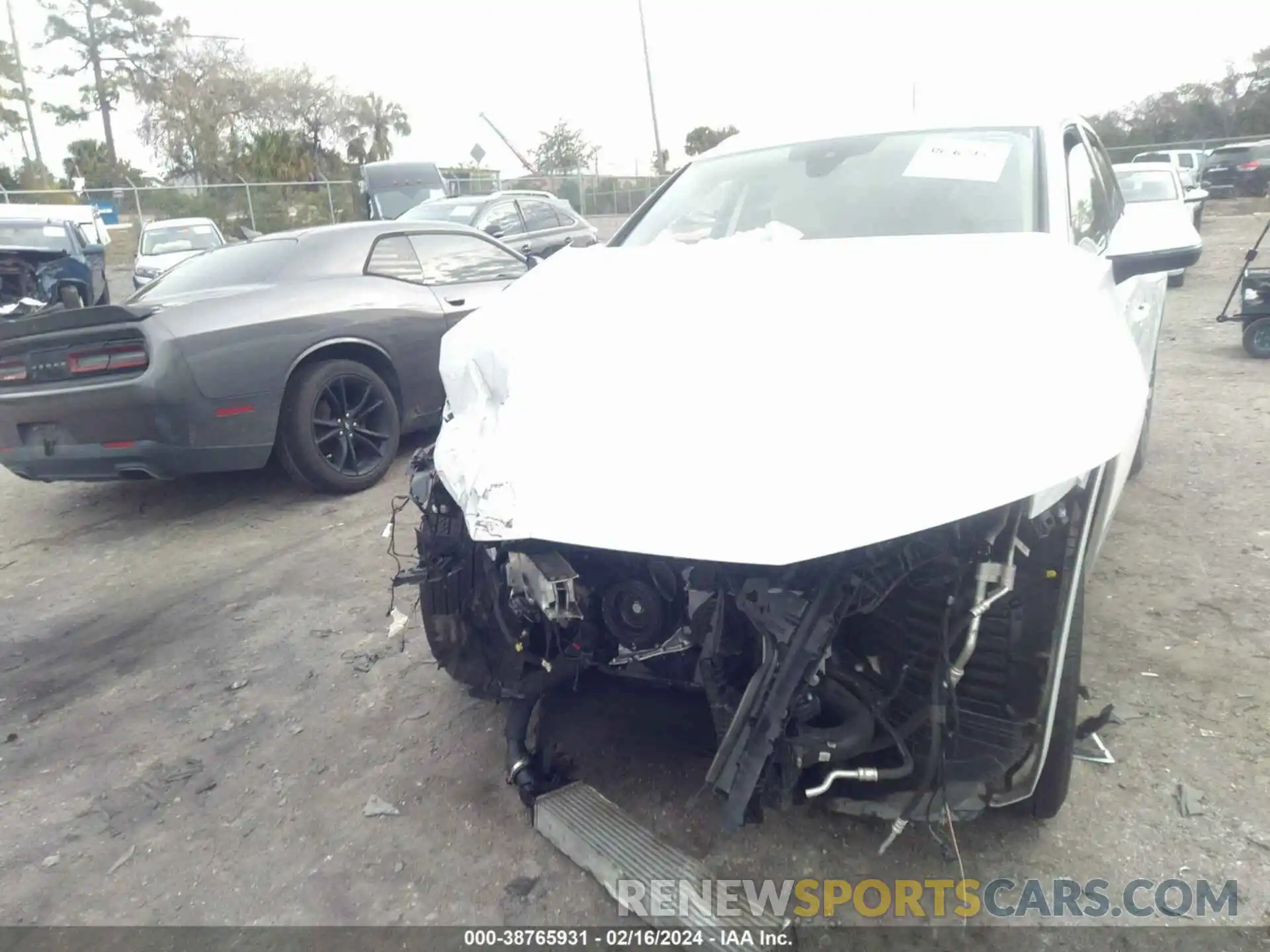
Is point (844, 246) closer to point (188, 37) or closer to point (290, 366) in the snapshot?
point (290, 366)

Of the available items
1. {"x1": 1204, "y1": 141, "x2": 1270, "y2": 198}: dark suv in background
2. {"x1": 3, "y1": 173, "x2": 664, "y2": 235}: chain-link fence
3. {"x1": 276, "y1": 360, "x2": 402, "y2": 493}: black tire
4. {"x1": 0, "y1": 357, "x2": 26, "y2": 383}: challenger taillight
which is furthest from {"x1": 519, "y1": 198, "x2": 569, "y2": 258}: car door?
{"x1": 1204, "y1": 141, "x2": 1270, "y2": 198}: dark suv in background

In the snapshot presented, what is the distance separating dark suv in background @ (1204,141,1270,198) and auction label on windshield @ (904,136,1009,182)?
22.5 metres

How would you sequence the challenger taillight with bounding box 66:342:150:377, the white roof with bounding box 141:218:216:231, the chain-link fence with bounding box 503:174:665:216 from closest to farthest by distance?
the challenger taillight with bounding box 66:342:150:377 < the white roof with bounding box 141:218:216:231 < the chain-link fence with bounding box 503:174:665:216

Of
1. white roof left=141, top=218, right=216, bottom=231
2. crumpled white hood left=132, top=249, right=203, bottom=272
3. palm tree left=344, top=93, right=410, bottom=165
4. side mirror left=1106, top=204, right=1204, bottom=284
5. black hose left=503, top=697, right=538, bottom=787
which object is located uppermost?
palm tree left=344, top=93, right=410, bottom=165

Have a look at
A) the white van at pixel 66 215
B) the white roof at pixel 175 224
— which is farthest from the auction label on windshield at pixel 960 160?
the white roof at pixel 175 224

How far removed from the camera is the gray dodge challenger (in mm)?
4457

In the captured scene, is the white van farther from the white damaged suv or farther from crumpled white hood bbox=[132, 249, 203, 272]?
the white damaged suv

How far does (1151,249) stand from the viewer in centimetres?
272

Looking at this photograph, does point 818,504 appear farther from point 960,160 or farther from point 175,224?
point 175,224

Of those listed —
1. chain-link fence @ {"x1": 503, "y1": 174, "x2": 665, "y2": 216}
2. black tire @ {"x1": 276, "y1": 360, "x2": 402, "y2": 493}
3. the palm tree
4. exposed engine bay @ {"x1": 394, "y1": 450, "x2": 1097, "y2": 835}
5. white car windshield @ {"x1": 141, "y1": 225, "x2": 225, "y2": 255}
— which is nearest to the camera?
exposed engine bay @ {"x1": 394, "y1": 450, "x2": 1097, "y2": 835}

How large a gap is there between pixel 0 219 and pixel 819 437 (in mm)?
13885

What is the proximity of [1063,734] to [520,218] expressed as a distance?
32.1 ft

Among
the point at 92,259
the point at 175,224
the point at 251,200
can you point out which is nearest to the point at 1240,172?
the point at 175,224

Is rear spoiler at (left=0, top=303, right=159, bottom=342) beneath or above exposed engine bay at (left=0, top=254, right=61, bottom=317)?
beneath
